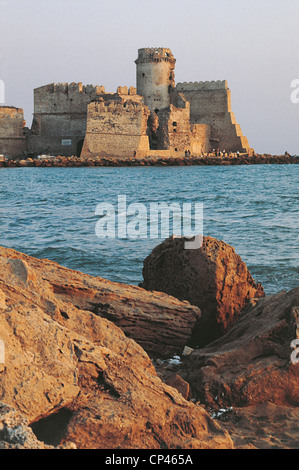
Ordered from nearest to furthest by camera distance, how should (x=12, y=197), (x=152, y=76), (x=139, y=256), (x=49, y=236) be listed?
(x=139, y=256) → (x=49, y=236) → (x=12, y=197) → (x=152, y=76)

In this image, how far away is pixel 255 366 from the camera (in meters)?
3.38

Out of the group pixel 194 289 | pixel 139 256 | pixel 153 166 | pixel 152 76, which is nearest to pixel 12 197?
pixel 139 256

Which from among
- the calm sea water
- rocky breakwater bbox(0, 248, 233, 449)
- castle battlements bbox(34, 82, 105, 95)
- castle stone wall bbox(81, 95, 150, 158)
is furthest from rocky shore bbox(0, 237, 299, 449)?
castle battlements bbox(34, 82, 105, 95)

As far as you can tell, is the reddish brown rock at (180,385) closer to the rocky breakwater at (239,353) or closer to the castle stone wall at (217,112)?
the rocky breakwater at (239,353)

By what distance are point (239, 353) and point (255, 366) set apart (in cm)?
20

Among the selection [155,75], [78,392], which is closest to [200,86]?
[155,75]

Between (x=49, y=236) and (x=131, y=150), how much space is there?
91.0 ft

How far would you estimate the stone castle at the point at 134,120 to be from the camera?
120 ft

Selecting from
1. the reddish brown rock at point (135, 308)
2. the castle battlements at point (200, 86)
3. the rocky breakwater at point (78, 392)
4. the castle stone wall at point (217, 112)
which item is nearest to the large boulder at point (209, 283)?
the reddish brown rock at point (135, 308)

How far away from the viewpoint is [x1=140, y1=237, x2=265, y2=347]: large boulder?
450cm

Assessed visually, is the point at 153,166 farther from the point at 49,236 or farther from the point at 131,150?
the point at 49,236

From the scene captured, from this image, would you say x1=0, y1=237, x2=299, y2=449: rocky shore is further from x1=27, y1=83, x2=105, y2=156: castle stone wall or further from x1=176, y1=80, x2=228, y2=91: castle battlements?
x1=176, y1=80, x2=228, y2=91: castle battlements
